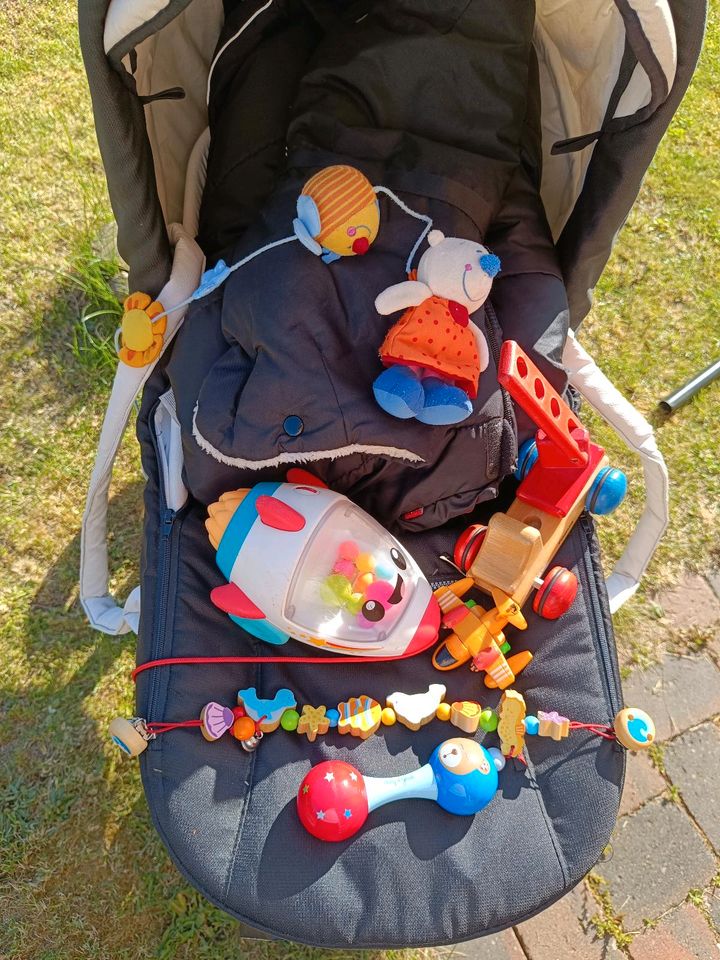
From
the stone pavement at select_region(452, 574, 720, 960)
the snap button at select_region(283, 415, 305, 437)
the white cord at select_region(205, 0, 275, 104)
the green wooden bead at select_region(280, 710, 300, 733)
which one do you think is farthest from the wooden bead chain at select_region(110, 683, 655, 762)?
the white cord at select_region(205, 0, 275, 104)

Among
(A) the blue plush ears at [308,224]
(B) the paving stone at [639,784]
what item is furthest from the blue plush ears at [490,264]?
(B) the paving stone at [639,784]

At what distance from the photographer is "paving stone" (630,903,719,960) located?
1.34 metres

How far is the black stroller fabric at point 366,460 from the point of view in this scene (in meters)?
0.99

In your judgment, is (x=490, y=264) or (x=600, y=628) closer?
(x=490, y=264)

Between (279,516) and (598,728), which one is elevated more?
(279,516)

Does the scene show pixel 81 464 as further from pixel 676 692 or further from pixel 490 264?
pixel 676 692

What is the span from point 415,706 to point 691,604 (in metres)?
0.79

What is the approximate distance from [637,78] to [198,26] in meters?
0.68

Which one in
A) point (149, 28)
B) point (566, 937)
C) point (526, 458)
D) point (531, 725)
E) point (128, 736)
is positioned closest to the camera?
point (149, 28)

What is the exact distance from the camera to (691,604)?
1.63m

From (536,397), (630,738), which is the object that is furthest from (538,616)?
(536,397)

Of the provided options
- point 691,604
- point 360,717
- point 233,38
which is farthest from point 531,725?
point 233,38

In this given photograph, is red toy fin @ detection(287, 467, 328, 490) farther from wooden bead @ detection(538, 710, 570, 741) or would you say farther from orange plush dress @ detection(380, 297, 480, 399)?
wooden bead @ detection(538, 710, 570, 741)

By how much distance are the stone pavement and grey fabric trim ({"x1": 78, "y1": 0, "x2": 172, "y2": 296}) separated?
115cm
